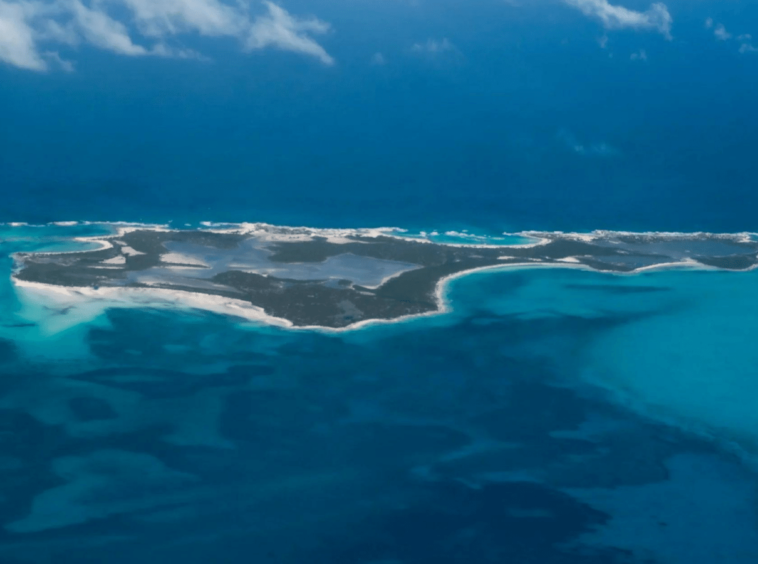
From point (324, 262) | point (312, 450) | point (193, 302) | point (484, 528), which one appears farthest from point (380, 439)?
point (324, 262)

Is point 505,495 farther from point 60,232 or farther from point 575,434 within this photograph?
point 60,232

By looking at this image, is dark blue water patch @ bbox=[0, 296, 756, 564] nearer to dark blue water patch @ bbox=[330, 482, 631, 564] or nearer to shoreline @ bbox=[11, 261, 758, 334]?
dark blue water patch @ bbox=[330, 482, 631, 564]

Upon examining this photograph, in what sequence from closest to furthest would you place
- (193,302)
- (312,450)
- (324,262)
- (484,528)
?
(484,528) → (312,450) → (193,302) → (324,262)

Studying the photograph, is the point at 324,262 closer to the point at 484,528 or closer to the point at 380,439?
the point at 380,439

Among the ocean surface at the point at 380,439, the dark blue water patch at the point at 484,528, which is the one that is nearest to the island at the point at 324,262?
the ocean surface at the point at 380,439

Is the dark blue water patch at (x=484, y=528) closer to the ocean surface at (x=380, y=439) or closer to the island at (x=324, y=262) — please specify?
the ocean surface at (x=380, y=439)

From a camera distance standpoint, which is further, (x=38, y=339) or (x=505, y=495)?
(x=38, y=339)

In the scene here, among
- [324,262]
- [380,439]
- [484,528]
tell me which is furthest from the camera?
[324,262]

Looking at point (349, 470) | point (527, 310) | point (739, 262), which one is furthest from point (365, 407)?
point (739, 262)

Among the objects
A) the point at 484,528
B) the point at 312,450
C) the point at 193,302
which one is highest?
the point at 193,302

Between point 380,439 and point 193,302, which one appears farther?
point 193,302
